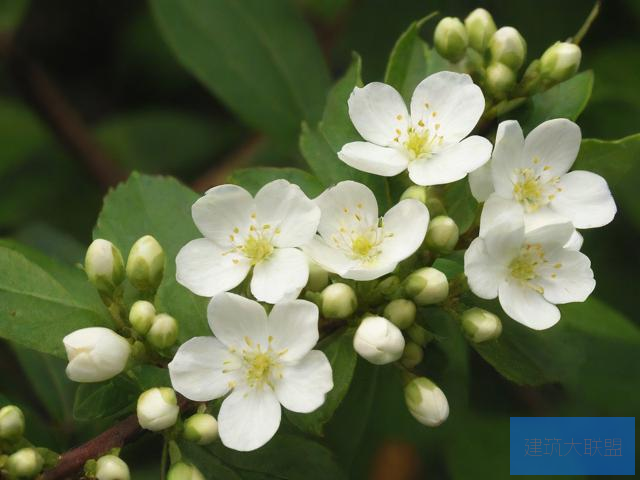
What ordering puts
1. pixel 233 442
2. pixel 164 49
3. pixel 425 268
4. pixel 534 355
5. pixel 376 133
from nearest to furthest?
1. pixel 233 442
2. pixel 425 268
3. pixel 376 133
4. pixel 534 355
5. pixel 164 49

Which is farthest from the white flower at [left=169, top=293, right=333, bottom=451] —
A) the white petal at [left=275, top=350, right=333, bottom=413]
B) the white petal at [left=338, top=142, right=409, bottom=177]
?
the white petal at [left=338, top=142, right=409, bottom=177]

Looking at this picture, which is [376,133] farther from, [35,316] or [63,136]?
[63,136]

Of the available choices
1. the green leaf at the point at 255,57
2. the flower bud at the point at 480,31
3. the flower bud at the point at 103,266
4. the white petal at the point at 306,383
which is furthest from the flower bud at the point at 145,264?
the green leaf at the point at 255,57

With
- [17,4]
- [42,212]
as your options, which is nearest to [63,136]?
[42,212]

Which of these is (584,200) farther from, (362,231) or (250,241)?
(250,241)

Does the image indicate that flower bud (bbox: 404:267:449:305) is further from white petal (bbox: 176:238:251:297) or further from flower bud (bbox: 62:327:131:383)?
flower bud (bbox: 62:327:131:383)

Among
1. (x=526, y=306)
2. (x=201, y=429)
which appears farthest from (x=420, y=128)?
(x=201, y=429)
